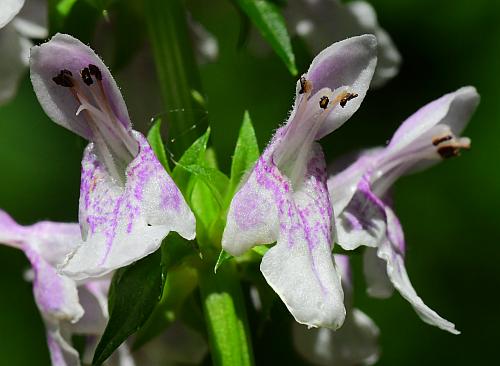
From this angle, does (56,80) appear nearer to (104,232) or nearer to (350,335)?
(104,232)

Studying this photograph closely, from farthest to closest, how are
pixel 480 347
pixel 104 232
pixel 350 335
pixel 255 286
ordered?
1. pixel 480 347
2. pixel 350 335
3. pixel 255 286
4. pixel 104 232

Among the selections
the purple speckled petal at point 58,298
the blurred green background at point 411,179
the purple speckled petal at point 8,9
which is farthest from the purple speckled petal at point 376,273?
the blurred green background at point 411,179

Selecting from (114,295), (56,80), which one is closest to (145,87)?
(56,80)

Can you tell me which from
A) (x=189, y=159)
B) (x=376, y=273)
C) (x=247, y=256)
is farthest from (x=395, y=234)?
(x=189, y=159)

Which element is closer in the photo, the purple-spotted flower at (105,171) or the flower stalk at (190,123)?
the purple-spotted flower at (105,171)

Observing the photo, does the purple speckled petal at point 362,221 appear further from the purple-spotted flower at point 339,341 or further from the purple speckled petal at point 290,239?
the purple-spotted flower at point 339,341

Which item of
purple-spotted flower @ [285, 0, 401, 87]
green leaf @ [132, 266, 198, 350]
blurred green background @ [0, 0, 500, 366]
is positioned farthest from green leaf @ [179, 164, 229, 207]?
blurred green background @ [0, 0, 500, 366]
